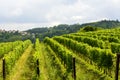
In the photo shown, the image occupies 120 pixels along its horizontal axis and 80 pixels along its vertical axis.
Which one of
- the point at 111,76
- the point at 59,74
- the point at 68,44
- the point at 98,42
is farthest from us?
the point at 68,44

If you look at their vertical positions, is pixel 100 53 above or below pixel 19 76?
above

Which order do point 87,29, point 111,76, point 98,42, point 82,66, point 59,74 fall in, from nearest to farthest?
point 111,76
point 59,74
point 82,66
point 98,42
point 87,29

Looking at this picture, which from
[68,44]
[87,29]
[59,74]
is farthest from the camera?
[87,29]

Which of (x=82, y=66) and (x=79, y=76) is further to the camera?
(x=82, y=66)

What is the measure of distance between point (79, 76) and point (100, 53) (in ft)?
10.8

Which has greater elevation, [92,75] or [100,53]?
[100,53]

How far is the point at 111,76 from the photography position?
33.2m

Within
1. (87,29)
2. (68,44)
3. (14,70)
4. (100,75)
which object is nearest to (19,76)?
(14,70)

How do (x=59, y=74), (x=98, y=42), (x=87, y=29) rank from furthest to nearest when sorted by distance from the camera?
(x=87, y=29)
(x=98, y=42)
(x=59, y=74)

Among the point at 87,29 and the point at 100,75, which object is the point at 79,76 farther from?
the point at 87,29

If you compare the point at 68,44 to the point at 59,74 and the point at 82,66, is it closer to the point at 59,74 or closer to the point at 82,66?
the point at 82,66

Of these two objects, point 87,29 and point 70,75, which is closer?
point 70,75

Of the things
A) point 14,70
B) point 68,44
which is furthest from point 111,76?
point 68,44

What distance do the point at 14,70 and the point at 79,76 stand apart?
10.3 meters
